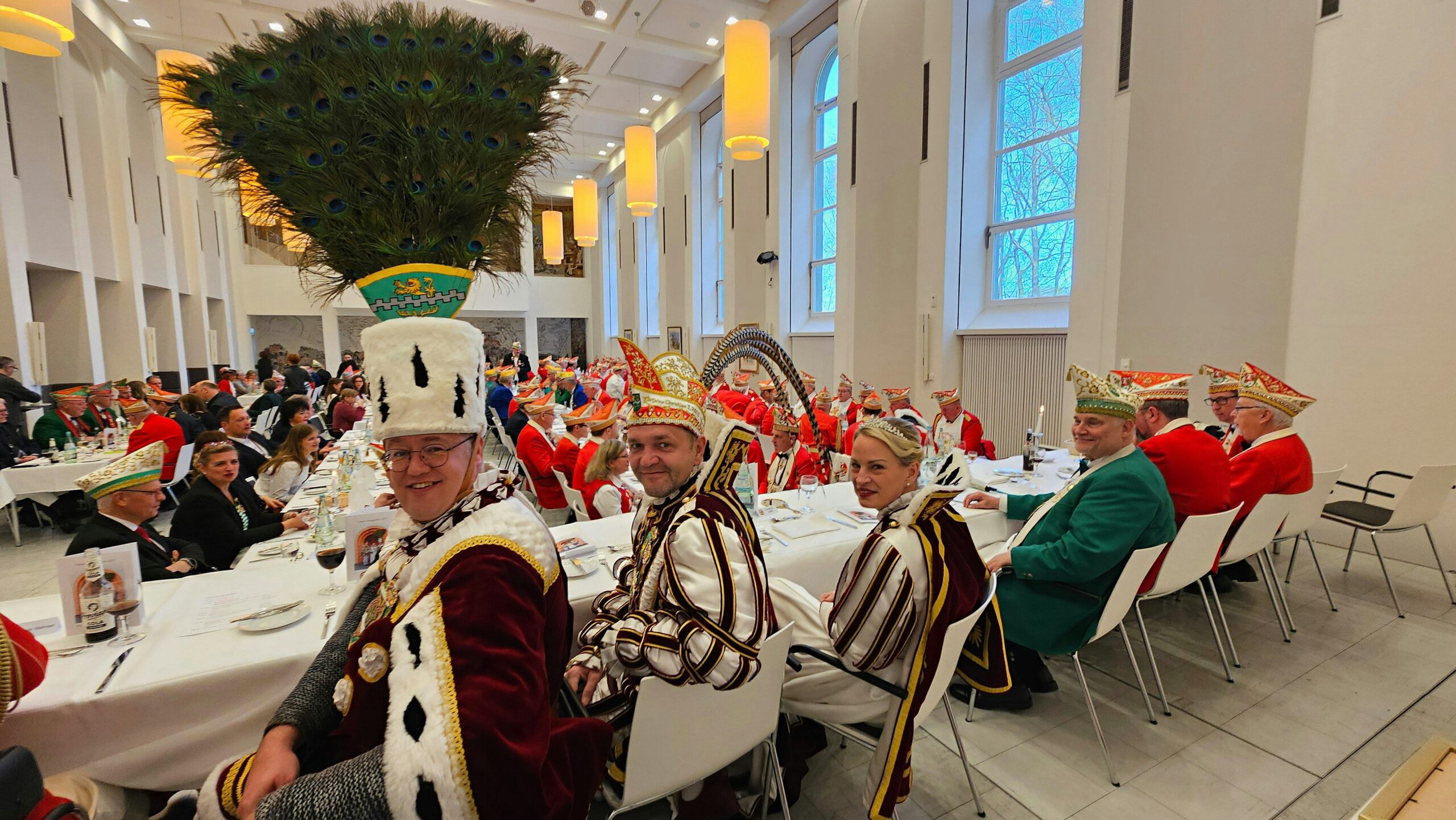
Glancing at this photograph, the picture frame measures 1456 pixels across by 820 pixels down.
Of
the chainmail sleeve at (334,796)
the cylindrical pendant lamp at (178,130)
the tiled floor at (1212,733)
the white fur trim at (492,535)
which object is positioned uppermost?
the cylindrical pendant lamp at (178,130)

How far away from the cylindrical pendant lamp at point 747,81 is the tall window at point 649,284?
40.6ft

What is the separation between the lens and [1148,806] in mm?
2418

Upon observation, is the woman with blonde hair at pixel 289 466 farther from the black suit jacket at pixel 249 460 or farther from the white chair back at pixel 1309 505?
the white chair back at pixel 1309 505

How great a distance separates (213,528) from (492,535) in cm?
341

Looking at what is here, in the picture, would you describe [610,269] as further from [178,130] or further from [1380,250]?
[1380,250]

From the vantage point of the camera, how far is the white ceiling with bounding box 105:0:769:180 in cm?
1029

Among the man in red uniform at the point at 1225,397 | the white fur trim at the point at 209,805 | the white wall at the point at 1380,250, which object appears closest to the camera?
the white fur trim at the point at 209,805

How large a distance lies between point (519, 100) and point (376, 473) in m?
3.57

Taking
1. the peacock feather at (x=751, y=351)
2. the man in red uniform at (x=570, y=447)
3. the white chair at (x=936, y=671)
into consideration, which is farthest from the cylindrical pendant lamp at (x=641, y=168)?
the white chair at (x=936, y=671)

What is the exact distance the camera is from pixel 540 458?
17.3 feet

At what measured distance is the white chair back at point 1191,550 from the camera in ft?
9.53

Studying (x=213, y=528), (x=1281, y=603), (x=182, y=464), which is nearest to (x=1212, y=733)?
(x=1281, y=603)

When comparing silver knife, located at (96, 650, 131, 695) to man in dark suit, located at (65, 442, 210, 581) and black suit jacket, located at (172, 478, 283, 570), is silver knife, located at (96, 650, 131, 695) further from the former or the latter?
black suit jacket, located at (172, 478, 283, 570)

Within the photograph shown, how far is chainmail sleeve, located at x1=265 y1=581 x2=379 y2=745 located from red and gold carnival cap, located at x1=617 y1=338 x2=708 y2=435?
937 millimetres
